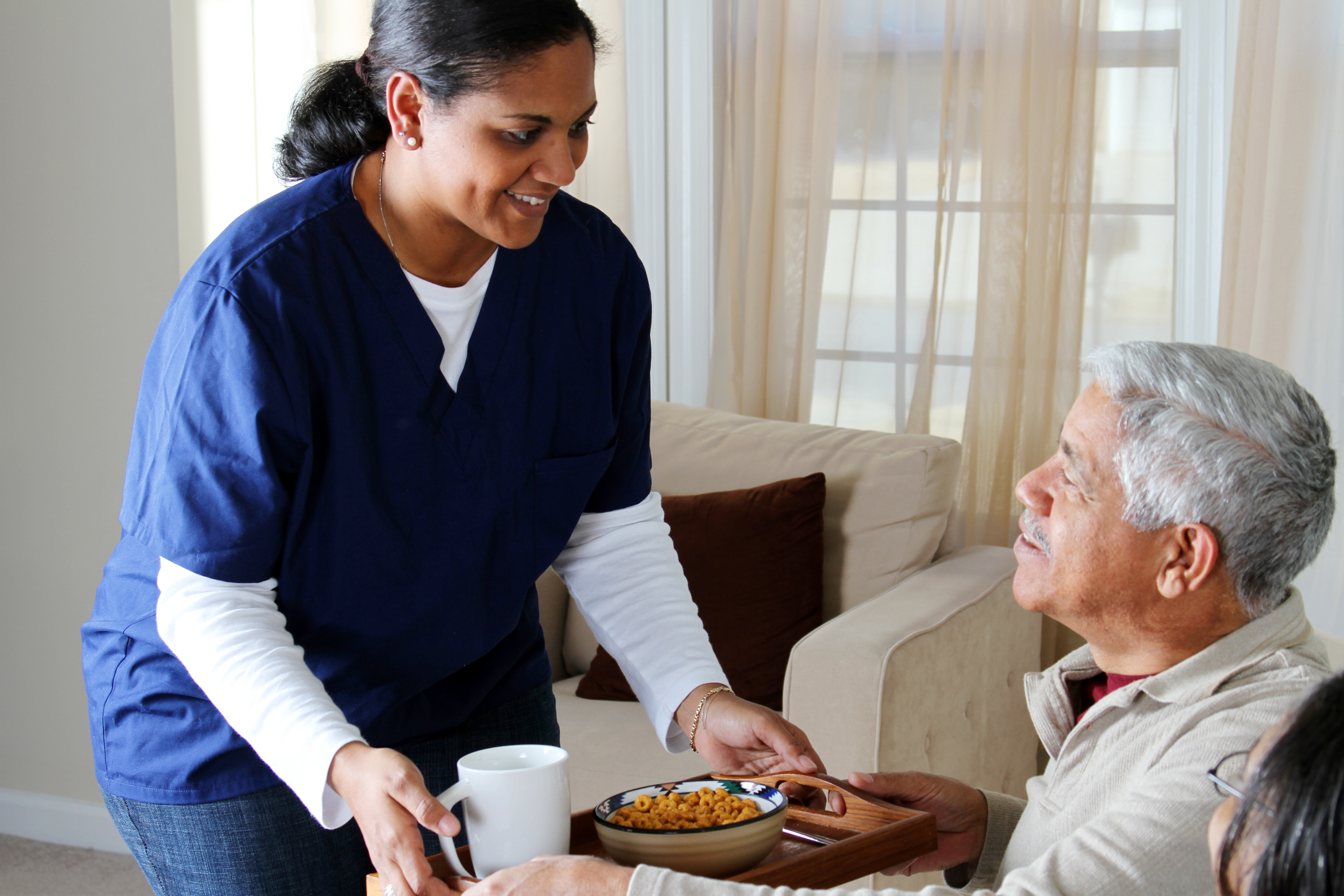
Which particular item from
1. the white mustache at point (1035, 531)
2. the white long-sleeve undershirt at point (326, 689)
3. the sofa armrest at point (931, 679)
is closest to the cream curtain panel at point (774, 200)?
the sofa armrest at point (931, 679)

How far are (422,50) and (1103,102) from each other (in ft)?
6.22

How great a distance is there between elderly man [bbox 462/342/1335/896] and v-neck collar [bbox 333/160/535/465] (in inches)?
17.2

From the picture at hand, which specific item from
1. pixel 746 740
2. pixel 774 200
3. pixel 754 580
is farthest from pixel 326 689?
pixel 774 200

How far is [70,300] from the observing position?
2771 mm

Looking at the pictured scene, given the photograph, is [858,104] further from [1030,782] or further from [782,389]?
[1030,782]

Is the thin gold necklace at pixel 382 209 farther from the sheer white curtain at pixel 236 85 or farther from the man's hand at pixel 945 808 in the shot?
the sheer white curtain at pixel 236 85

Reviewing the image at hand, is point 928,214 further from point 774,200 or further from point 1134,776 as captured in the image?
point 1134,776

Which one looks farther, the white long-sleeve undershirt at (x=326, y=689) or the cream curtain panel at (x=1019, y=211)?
the cream curtain panel at (x=1019, y=211)

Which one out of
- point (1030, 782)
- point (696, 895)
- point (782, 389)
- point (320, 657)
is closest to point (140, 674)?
point (320, 657)

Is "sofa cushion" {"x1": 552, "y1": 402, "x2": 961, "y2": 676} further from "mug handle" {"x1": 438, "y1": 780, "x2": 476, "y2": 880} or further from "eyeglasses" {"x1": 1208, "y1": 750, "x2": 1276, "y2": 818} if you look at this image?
"mug handle" {"x1": 438, "y1": 780, "x2": 476, "y2": 880}

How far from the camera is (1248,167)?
7.83ft

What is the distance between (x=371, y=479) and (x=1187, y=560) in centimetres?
72

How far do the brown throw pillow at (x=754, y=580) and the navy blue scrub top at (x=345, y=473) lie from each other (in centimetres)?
107

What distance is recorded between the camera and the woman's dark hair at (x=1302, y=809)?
566 millimetres
